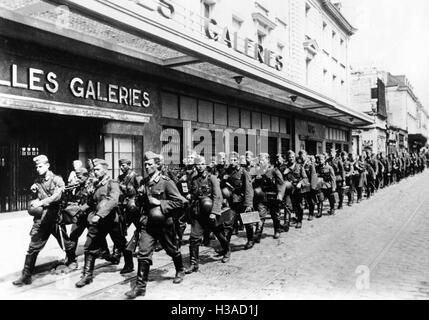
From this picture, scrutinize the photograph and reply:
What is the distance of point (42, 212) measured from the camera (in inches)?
224

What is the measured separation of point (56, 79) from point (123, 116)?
7.13 ft

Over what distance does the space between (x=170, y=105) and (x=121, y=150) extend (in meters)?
2.66

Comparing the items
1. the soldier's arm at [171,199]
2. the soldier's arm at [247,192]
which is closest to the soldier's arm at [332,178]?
the soldier's arm at [247,192]

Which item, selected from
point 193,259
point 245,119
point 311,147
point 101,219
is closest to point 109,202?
point 101,219

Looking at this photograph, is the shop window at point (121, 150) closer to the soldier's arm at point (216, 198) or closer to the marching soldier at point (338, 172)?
the soldier's arm at point (216, 198)

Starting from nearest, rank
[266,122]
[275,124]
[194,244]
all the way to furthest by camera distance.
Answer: [194,244] → [266,122] → [275,124]

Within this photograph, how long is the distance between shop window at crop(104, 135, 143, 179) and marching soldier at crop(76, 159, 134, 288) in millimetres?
4688

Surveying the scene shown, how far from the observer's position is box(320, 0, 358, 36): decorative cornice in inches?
1045

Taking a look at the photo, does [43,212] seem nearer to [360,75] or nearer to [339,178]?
[339,178]

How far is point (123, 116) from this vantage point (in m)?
10.8

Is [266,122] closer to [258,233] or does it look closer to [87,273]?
[258,233]

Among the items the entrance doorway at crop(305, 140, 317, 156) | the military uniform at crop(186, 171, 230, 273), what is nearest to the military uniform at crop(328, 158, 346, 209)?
the military uniform at crop(186, 171, 230, 273)

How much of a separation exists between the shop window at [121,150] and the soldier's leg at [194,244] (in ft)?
17.4
